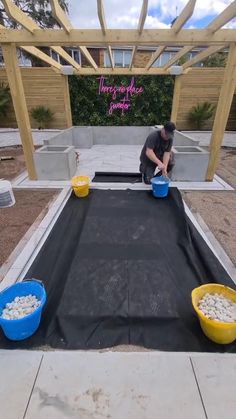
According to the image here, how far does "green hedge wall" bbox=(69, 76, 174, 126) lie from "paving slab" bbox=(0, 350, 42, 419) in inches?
305

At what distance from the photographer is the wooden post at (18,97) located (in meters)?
3.60

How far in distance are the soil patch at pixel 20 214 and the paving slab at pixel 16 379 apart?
3.61 feet

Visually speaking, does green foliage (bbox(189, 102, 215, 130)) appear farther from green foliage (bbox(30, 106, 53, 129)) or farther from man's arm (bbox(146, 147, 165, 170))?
man's arm (bbox(146, 147, 165, 170))

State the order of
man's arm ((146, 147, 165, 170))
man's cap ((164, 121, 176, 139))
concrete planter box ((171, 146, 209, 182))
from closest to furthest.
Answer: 1. man's cap ((164, 121, 176, 139))
2. man's arm ((146, 147, 165, 170))
3. concrete planter box ((171, 146, 209, 182))

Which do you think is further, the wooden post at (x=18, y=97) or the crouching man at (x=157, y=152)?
the crouching man at (x=157, y=152)

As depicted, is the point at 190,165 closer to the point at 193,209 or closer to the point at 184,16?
the point at 193,209

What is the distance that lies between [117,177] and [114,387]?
3855mm

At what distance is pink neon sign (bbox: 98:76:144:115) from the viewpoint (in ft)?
25.8

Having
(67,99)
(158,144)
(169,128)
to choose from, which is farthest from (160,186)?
(67,99)

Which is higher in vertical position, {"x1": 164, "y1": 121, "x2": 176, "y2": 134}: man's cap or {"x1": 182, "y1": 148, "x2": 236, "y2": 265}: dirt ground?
{"x1": 164, "y1": 121, "x2": 176, "y2": 134}: man's cap

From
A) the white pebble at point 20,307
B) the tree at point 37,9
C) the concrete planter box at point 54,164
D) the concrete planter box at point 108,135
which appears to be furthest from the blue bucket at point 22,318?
the tree at point 37,9

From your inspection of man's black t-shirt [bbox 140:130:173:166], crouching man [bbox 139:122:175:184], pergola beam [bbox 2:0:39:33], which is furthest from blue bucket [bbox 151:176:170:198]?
pergola beam [bbox 2:0:39:33]

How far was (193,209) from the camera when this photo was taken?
3.56 meters

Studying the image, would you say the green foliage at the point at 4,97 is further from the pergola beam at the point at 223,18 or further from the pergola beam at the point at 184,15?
the pergola beam at the point at 223,18
